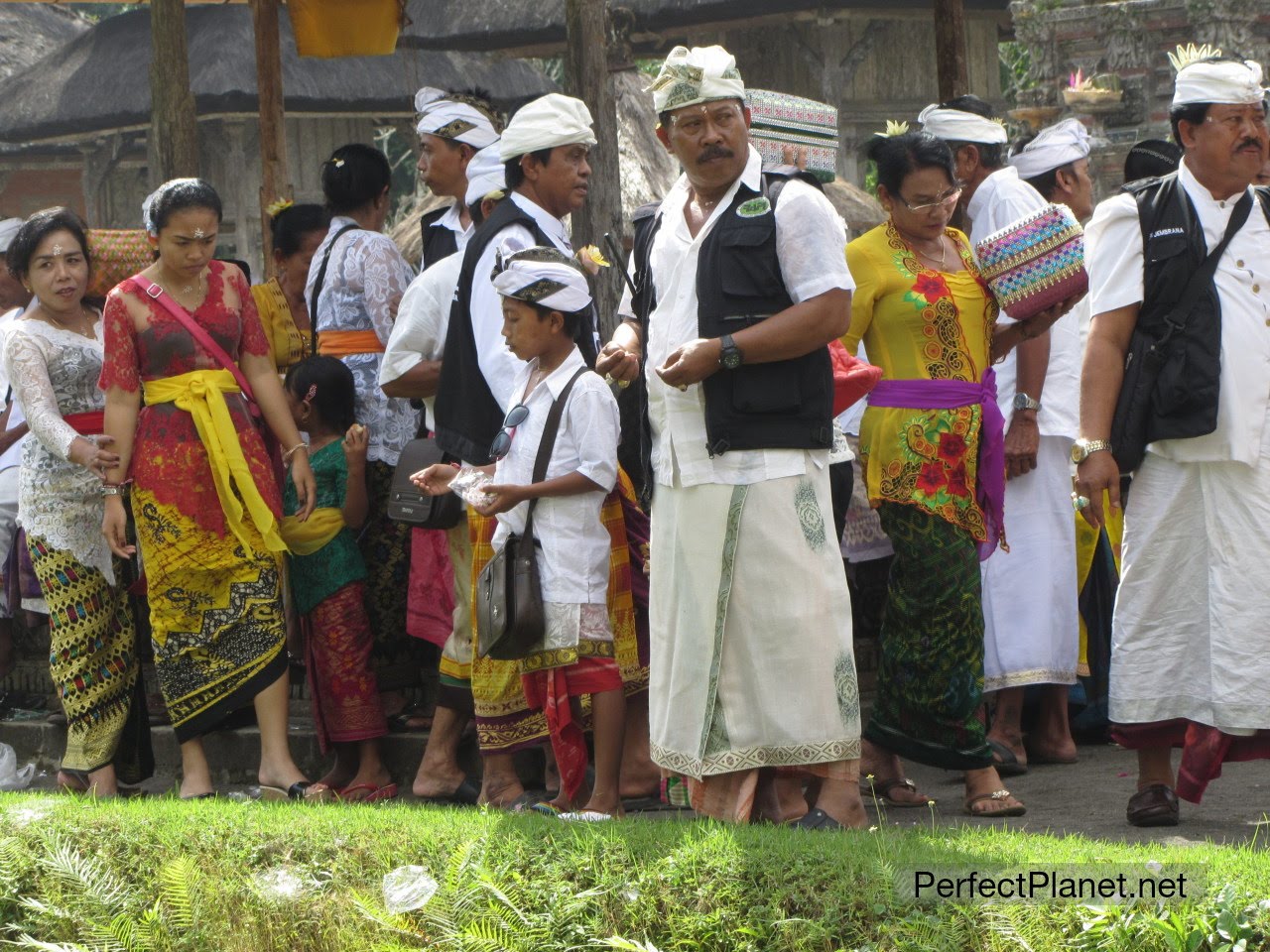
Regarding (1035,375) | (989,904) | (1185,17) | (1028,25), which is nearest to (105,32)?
(1028,25)

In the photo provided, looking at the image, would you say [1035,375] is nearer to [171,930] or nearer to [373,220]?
[373,220]

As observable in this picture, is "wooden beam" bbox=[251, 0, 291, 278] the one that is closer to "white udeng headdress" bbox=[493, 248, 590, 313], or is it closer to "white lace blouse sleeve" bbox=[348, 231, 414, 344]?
"white lace blouse sleeve" bbox=[348, 231, 414, 344]

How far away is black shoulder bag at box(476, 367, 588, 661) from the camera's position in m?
5.90

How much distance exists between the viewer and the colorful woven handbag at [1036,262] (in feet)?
19.8

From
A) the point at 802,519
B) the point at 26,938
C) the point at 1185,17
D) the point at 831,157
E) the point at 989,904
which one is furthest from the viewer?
the point at 1185,17

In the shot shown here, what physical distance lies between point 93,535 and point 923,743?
3.37 meters

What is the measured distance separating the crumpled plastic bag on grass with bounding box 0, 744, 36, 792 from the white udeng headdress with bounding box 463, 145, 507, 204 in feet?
10.5

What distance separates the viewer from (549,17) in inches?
655

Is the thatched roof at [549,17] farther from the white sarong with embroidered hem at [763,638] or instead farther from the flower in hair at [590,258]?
the white sarong with embroidered hem at [763,638]

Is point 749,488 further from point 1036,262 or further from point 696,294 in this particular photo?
point 1036,262

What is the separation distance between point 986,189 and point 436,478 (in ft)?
8.35

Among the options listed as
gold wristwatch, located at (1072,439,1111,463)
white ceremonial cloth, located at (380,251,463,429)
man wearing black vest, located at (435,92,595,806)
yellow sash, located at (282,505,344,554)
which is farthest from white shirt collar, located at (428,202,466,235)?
gold wristwatch, located at (1072,439,1111,463)

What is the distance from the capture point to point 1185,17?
49.0 feet

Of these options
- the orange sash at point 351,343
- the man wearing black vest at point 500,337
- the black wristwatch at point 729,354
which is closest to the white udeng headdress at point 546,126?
the man wearing black vest at point 500,337
